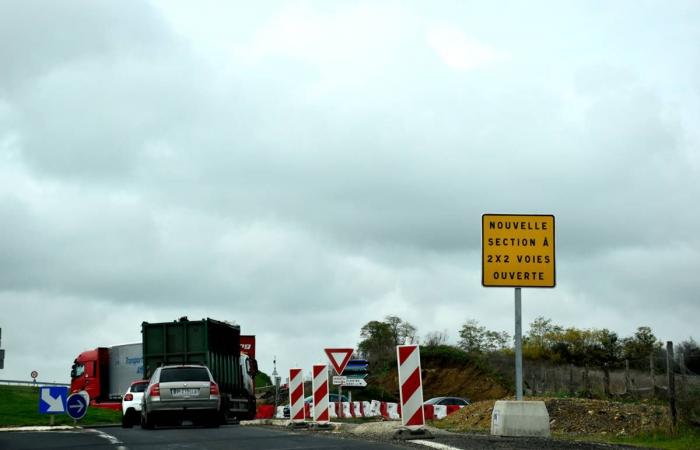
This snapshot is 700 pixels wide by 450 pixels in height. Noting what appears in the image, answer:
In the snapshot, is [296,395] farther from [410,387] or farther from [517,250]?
[517,250]

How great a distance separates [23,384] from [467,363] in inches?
2021

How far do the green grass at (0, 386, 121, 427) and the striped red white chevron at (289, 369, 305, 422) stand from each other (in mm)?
12915

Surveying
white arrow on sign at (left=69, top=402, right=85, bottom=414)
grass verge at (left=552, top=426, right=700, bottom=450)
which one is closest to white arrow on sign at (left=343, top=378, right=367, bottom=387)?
white arrow on sign at (left=69, top=402, right=85, bottom=414)

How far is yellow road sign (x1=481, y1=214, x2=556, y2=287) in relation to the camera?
18141mm

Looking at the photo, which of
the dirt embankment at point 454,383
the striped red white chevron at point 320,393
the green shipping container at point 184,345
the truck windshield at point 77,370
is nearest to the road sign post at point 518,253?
the striped red white chevron at point 320,393

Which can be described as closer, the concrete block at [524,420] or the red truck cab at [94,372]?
the concrete block at [524,420]

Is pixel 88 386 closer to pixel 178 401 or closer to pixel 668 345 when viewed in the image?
pixel 178 401

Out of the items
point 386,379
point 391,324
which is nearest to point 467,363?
point 386,379

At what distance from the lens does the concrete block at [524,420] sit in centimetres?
1719

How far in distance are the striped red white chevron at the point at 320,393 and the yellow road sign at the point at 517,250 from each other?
32.4ft

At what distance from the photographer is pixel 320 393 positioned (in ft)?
89.2

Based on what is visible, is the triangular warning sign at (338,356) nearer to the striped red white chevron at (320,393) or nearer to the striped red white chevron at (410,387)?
the striped red white chevron at (320,393)

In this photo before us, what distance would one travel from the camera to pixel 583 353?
11050cm

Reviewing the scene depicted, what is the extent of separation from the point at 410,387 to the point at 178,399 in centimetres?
1083
